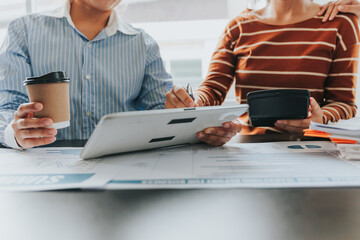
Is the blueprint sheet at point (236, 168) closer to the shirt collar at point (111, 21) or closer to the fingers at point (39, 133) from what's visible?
the fingers at point (39, 133)

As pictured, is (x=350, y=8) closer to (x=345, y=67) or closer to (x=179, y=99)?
(x=345, y=67)

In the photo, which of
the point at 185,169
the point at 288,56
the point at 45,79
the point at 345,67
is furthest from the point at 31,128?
the point at 345,67

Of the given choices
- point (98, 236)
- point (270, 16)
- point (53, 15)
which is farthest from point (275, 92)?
point (53, 15)

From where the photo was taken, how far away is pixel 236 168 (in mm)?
521

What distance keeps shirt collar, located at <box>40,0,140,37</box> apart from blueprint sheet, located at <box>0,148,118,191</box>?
65cm

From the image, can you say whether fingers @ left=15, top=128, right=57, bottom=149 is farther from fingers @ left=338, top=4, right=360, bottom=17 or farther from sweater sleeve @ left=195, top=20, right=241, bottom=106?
fingers @ left=338, top=4, right=360, bottom=17

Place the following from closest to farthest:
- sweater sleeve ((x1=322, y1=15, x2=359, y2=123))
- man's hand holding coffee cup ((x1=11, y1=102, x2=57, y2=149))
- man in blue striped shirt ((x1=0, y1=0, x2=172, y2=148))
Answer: man's hand holding coffee cup ((x1=11, y1=102, x2=57, y2=149)), man in blue striped shirt ((x1=0, y1=0, x2=172, y2=148)), sweater sleeve ((x1=322, y1=15, x2=359, y2=123))

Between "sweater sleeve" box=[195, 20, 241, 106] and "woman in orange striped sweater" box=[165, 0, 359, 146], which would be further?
"sweater sleeve" box=[195, 20, 241, 106]

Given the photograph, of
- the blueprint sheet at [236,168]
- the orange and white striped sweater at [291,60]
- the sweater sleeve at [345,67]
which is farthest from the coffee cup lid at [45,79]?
the sweater sleeve at [345,67]

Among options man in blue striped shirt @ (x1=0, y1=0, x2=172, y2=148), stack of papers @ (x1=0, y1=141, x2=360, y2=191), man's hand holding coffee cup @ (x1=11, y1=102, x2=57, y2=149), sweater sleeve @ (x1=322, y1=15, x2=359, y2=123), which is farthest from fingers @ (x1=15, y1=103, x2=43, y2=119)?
sweater sleeve @ (x1=322, y1=15, x2=359, y2=123)

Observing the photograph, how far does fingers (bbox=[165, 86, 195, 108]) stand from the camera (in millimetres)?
901

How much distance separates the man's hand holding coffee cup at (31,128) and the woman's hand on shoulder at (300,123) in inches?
24.7

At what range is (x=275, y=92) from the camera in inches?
32.2

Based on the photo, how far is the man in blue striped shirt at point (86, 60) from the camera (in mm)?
1065
